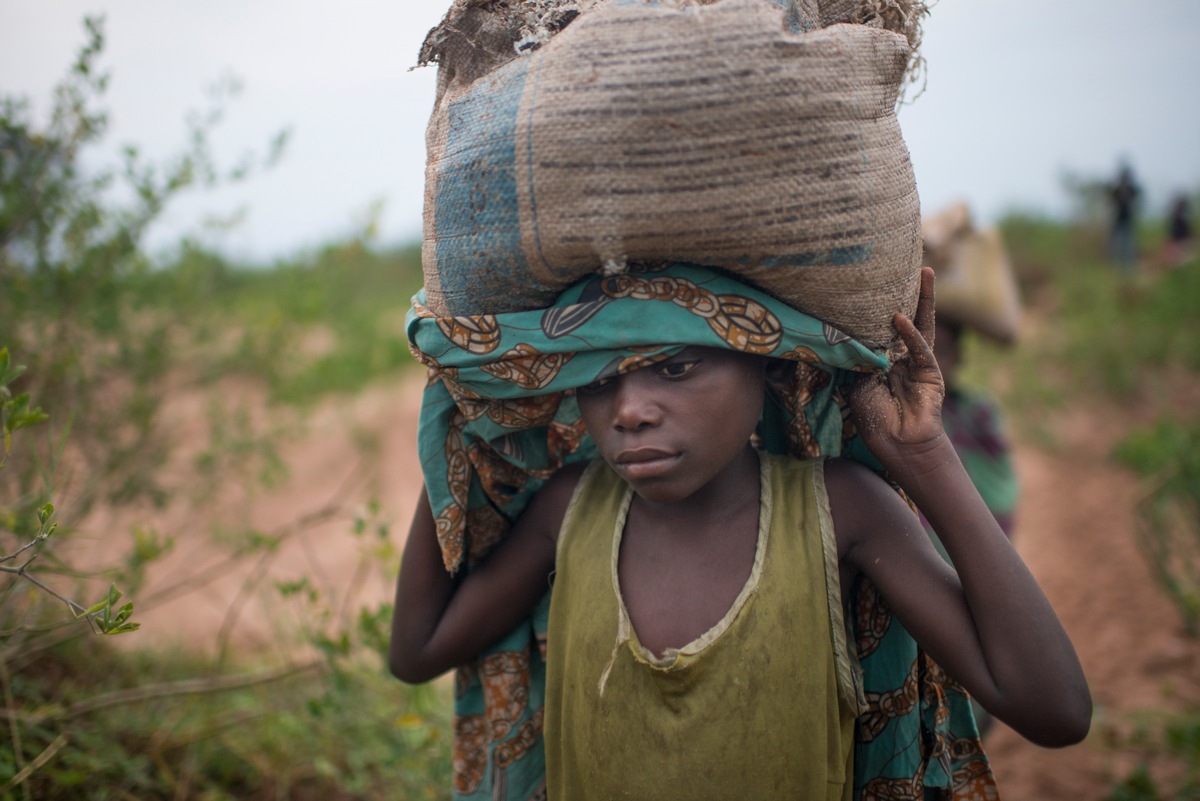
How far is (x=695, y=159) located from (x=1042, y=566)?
5.35 m

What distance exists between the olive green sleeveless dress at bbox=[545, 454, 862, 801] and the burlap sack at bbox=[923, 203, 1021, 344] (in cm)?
201

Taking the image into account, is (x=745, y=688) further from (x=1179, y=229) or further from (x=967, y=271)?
(x=1179, y=229)

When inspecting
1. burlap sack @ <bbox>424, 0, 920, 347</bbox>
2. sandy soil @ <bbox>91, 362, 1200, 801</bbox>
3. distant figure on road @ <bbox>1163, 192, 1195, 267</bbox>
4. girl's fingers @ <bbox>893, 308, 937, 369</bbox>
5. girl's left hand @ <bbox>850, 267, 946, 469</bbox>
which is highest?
burlap sack @ <bbox>424, 0, 920, 347</bbox>

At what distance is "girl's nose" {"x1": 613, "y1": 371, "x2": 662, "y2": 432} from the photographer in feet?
4.20

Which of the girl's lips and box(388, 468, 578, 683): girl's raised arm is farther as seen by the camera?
box(388, 468, 578, 683): girl's raised arm

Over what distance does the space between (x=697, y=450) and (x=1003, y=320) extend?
8.08ft

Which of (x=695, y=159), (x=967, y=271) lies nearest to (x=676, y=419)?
(x=695, y=159)

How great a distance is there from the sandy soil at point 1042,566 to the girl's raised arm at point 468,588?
2.53ft

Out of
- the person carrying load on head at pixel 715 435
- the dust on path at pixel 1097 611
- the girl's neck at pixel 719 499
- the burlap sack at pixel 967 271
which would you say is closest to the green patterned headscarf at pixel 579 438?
the person carrying load on head at pixel 715 435

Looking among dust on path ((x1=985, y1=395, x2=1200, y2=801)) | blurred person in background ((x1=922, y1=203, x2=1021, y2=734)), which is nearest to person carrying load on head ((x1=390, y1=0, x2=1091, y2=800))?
blurred person in background ((x1=922, y1=203, x2=1021, y2=734))

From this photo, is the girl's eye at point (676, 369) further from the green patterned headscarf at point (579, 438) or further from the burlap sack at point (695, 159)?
the burlap sack at point (695, 159)

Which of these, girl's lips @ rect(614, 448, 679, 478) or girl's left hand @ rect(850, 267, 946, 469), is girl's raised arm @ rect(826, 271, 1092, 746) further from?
girl's lips @ rect(614, 448, 679, 478)

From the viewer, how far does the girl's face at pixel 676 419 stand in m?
1.29

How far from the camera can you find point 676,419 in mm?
1297
